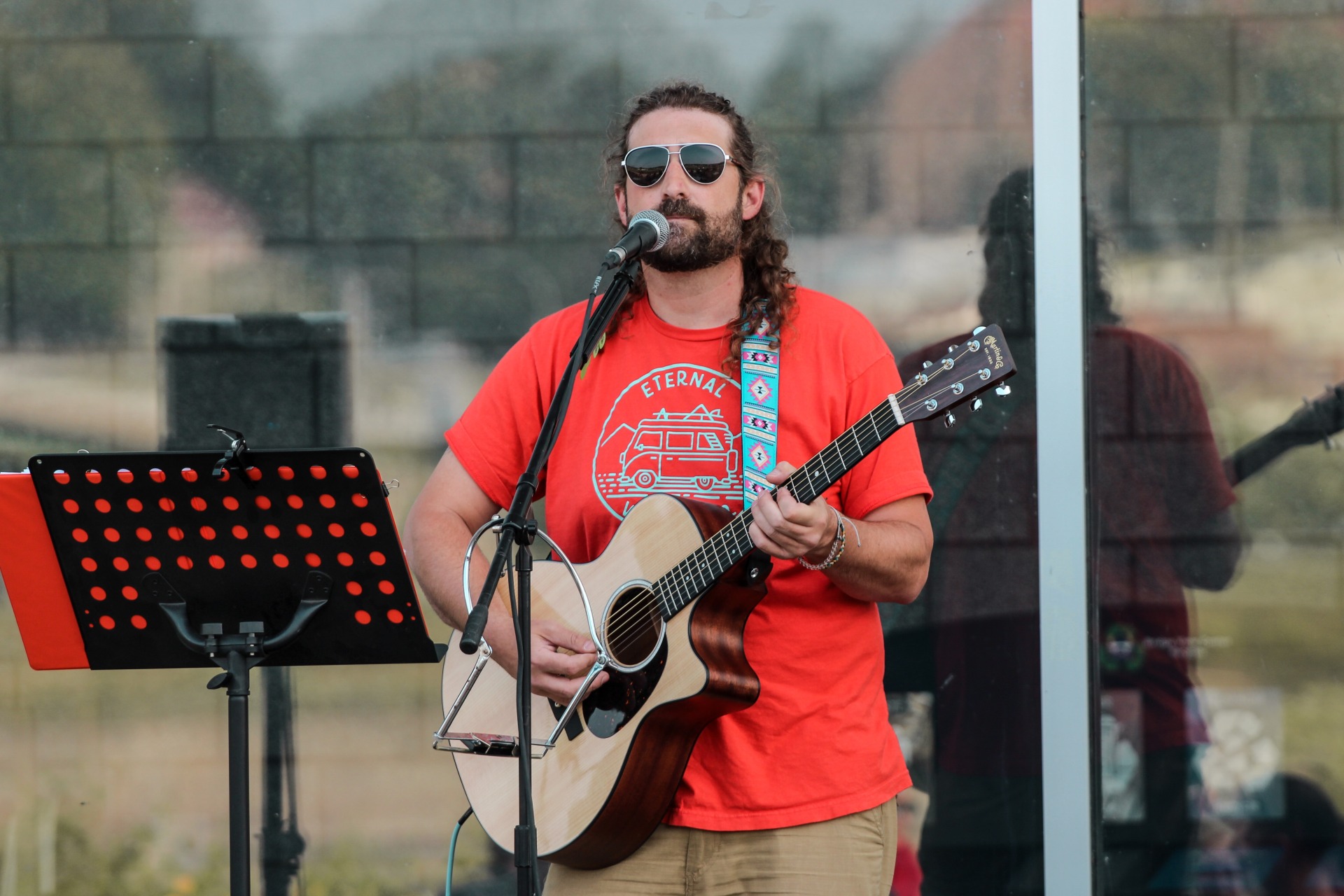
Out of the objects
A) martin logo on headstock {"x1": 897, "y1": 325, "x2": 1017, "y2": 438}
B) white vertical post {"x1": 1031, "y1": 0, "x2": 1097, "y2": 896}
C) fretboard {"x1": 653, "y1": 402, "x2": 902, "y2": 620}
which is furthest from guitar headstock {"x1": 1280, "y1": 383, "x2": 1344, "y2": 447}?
fretboard {"x1": 653, "y1": 402, "x2": 902, "y2": 620}

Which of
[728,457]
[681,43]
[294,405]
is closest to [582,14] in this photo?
[681,43]

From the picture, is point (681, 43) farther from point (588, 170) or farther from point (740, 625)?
point (740, 625)

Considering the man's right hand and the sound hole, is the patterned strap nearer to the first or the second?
the sound hole

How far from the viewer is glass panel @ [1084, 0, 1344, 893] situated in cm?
341

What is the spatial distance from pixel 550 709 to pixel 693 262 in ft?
2.82

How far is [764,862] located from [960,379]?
868 millimetres

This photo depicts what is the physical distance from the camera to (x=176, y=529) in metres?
2.12

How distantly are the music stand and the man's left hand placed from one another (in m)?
0.59

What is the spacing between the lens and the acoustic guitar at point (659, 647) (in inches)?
82.8

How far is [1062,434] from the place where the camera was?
11.1 feet

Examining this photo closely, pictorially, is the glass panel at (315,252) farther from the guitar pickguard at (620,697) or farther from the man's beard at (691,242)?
the guitar pickguard at (620,697)

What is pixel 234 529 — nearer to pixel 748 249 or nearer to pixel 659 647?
pixel 659 647

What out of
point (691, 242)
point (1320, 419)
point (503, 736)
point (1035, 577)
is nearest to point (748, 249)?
point (691, 242)

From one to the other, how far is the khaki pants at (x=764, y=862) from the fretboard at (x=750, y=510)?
40 centimetres
